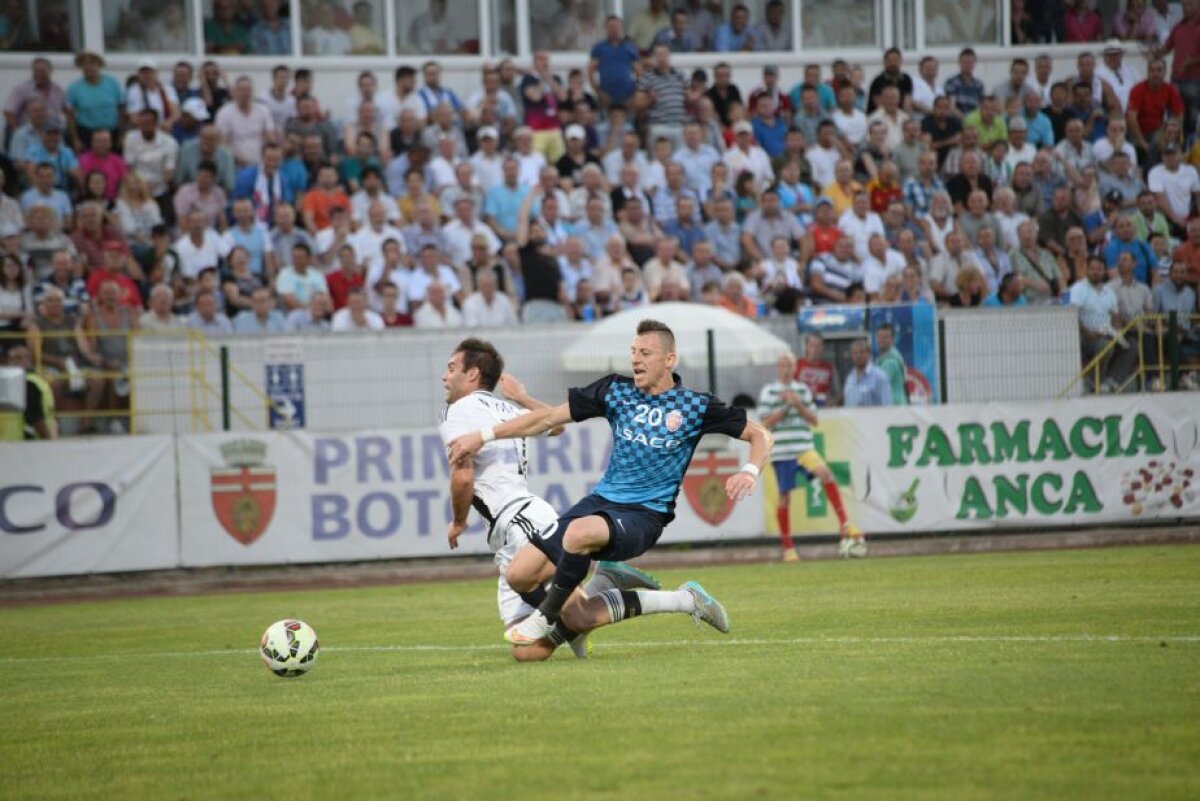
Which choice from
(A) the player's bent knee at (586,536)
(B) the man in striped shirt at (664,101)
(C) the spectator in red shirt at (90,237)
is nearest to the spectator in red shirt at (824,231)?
(B) the man in striped shirt at (664,101)

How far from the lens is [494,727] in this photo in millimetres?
7930

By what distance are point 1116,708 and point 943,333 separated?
14863 mm

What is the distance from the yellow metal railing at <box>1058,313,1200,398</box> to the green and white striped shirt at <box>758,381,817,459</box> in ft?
13.5

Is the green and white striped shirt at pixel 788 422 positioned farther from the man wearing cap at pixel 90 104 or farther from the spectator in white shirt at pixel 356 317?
the man wearing cap at pixel 90 104

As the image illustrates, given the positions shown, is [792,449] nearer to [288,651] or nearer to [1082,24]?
[288,651]

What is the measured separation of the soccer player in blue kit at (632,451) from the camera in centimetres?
1030

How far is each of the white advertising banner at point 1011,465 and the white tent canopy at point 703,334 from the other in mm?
1205

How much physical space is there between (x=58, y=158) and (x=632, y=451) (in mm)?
14355

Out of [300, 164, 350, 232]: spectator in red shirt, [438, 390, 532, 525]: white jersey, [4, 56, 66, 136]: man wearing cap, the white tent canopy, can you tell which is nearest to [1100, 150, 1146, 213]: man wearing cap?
the white tent canopy

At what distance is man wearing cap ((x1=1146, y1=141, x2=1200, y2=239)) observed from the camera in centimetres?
2658

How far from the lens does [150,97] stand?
23.5 m

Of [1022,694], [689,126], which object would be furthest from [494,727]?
[689,126]

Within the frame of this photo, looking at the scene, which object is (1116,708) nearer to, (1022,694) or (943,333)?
(1022,694)

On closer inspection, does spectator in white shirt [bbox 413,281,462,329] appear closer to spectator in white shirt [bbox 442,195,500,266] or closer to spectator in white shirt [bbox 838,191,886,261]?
spectator in white shirt [bbox 442,195,500,266]
